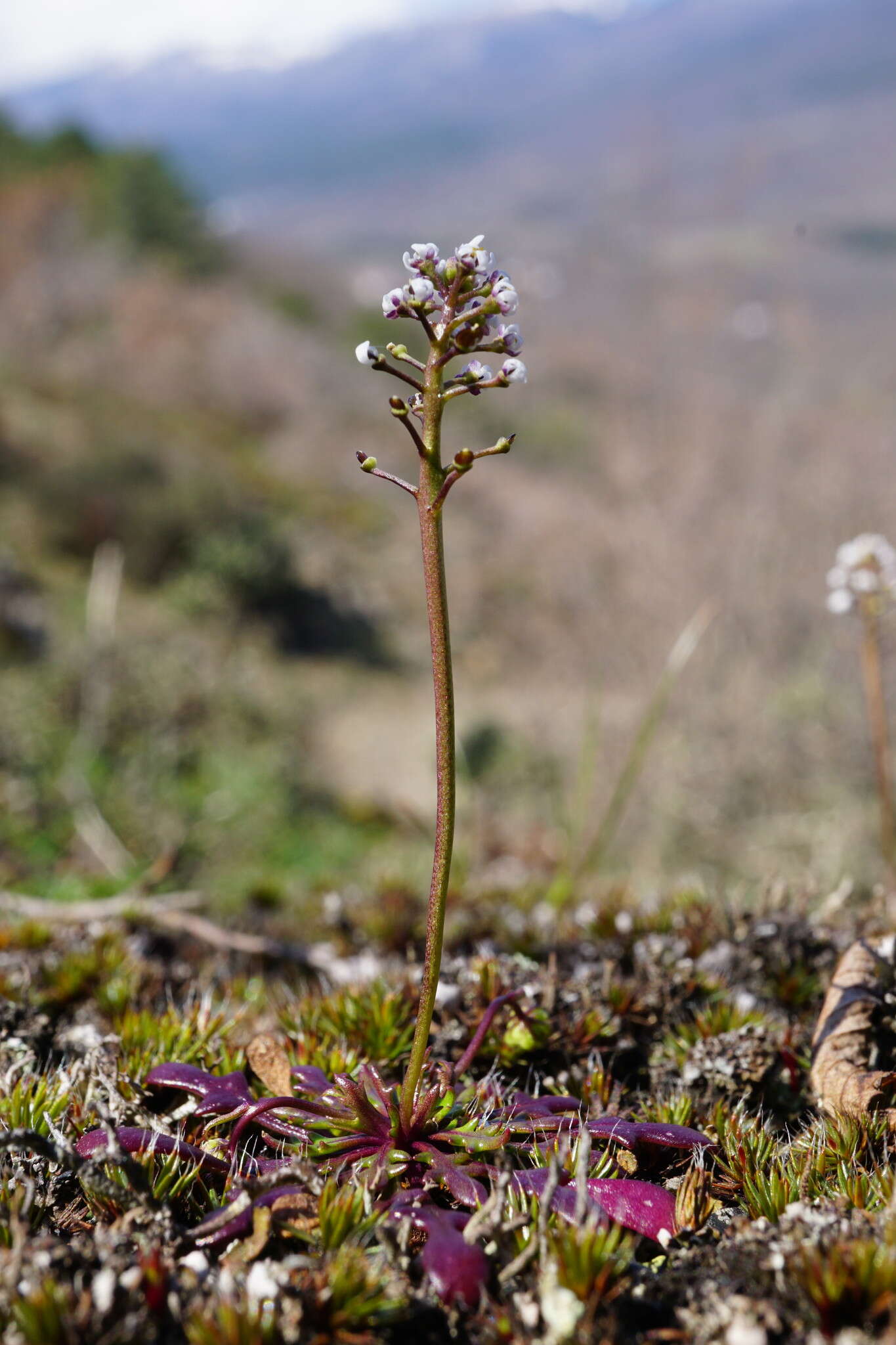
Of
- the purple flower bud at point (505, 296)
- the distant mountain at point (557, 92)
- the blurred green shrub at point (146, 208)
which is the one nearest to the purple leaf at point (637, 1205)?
the purple flower bud at point (505, 296)

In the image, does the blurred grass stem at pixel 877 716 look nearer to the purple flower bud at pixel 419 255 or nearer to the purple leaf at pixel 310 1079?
the purple leaf at pixel 310 1079

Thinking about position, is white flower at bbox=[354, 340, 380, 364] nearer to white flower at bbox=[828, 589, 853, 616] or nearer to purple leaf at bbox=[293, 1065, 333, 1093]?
purple leaf at bbox=[293, 1065, 333, 1093]

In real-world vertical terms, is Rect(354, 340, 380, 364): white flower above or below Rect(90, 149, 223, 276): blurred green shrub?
below

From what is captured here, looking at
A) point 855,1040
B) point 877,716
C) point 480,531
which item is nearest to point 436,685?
point 855,1040

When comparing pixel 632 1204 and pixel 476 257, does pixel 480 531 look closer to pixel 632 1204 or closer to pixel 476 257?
pixel 476 257

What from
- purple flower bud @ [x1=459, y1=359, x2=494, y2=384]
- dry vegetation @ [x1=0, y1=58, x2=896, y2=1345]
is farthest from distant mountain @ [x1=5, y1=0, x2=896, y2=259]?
purple flower bud @ [x1=459, y1=359, x2=494, y2=384]

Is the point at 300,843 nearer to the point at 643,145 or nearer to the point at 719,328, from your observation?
the point at 719,328

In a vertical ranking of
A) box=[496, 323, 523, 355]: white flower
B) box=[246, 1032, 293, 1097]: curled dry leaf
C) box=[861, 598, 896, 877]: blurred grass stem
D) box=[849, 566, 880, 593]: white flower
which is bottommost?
box=[246, 1032, 293, 1097]: curled dry leaf
